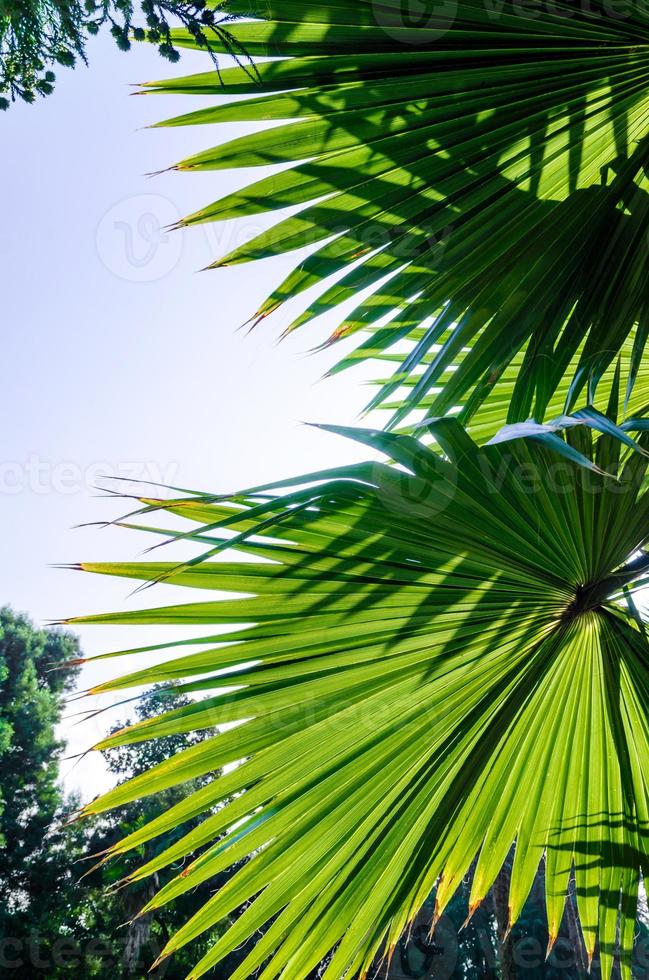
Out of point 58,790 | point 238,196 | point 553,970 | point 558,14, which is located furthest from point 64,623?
point 58,790

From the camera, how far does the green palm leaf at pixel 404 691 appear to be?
1.10 m

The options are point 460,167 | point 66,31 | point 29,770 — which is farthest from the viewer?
point 29,770

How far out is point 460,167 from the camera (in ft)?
3.93

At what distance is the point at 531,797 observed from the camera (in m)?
1.35

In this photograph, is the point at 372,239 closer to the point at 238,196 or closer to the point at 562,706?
the point at 238,196

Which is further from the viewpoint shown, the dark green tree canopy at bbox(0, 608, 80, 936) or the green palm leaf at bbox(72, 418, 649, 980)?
the dark green tree canopy at bbox(0, 608, 80, 936)

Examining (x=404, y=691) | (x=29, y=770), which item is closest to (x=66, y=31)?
(x=404, y=691)

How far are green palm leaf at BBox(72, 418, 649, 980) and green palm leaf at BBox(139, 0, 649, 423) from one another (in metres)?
0.29

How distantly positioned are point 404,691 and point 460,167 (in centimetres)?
96

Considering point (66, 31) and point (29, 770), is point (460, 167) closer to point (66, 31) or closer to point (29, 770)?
point (66, 31)

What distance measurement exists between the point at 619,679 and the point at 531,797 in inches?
11.8

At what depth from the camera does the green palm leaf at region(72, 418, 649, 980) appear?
1.10 metres

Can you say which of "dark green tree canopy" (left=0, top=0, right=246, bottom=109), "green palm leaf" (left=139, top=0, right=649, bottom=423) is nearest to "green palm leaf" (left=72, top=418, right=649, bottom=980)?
"green palm leaf" (left=139, top=0, right=649, bottom=423)

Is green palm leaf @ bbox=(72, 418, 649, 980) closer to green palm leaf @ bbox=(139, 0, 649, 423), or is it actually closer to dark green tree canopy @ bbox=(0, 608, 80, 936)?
green palm leaf @ bbox=(139, 0, 649, 423)
